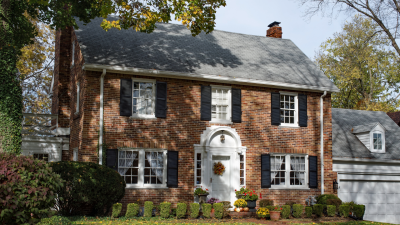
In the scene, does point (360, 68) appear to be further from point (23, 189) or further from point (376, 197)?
point (23, 189)

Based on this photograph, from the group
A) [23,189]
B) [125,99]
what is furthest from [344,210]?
[23,189]

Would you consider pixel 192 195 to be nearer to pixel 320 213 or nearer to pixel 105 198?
pixel 105 198

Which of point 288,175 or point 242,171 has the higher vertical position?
point 242,171

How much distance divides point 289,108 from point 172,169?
6119 millimetres

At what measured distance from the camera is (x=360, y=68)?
3641 centimetres

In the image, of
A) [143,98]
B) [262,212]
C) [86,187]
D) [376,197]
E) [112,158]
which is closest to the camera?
[86,187]

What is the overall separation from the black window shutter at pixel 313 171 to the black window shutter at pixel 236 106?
12.6ft

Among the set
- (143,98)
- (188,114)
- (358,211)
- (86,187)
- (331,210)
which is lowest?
(358,211)

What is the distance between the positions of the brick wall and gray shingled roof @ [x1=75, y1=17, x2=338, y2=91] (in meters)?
0.69

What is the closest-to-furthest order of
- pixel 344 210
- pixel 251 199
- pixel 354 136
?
1. pixel 251 199
2. pixel 344 210
3. pixel 354 136

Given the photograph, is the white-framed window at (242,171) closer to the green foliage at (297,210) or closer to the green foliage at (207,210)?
the green foliage at (297,210)

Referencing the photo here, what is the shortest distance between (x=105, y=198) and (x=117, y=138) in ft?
8.98

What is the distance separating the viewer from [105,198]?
12844 millimetres

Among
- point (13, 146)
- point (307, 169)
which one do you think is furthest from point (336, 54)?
point (13, 146)
